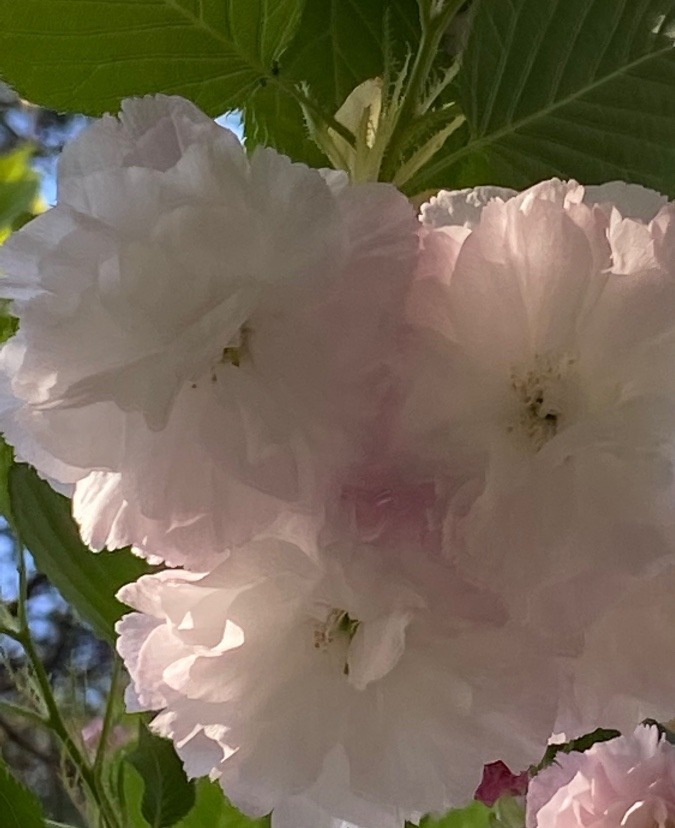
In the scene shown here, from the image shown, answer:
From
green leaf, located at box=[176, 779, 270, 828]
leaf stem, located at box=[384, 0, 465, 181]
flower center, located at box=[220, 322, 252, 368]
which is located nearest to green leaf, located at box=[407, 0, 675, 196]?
leaf stem, located at box=[384, 0, 465, 181]

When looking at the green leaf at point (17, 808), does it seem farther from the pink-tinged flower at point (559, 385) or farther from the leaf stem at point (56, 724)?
the pink-tinged flower at point (559, 385)

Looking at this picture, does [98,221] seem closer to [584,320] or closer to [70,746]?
[584,320]

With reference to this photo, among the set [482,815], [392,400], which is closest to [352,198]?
[392,400]

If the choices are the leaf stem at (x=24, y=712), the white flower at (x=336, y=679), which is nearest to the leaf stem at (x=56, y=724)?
the leaf stem at (x=24, y=712)

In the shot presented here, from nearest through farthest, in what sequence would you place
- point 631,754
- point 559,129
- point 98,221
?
point 98,221 → point 559,129 → point 631,754

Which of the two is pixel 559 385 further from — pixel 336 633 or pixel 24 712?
pixel 24 712

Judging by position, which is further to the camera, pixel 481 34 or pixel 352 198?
pixel 481 34

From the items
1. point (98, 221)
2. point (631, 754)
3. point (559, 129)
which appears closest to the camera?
point (98, 221)
